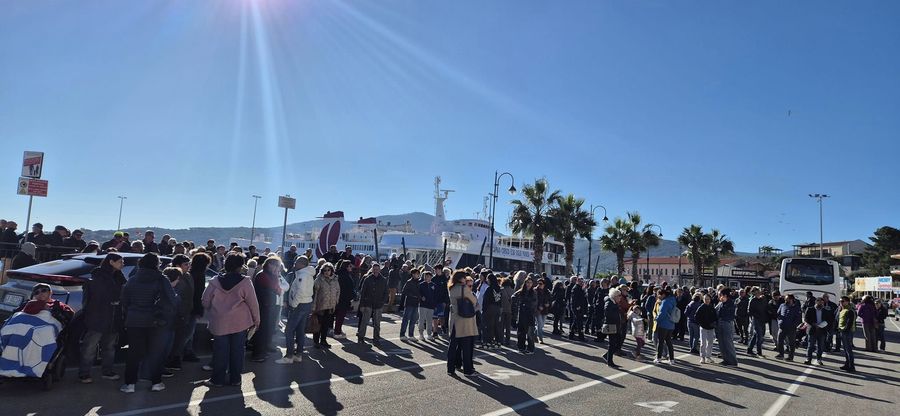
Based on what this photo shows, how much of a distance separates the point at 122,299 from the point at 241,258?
1.39m

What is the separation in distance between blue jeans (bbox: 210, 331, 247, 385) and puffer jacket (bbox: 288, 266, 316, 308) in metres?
1.77

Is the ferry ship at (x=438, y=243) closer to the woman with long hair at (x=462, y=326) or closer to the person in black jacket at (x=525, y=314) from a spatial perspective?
the person in black jacket at (x=525, y=314)

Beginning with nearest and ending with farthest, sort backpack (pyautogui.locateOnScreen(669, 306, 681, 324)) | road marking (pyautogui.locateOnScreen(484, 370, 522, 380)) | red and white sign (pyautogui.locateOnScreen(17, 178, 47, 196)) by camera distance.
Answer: road marking (pyautogui.locateOnScreen(484, 370, 522, 380)) → backpack (pyautogui.locateOnScreen(669, 306, 681, 324)) → red and white sign (pyautogui.locateOnScreen(17, 178, 47, 196))

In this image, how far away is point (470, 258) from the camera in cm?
4084

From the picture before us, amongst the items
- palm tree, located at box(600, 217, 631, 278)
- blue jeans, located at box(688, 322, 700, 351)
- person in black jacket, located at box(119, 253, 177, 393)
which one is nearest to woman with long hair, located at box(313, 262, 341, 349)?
person in black jacket, located at box(119, 253, 177, 393)

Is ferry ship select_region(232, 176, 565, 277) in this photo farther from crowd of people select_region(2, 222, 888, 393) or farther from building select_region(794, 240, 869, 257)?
building select_region(794, 240, 869, 257)

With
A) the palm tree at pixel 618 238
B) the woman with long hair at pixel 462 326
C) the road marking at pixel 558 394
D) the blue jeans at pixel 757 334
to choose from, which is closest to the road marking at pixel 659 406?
the road marking at pixel 558 394

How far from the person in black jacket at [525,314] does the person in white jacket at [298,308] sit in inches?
181

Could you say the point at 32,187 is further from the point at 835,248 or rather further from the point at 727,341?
the point at 835,248

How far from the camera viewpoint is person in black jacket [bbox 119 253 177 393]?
6500mm

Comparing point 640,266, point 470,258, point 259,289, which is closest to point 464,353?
point 259,289

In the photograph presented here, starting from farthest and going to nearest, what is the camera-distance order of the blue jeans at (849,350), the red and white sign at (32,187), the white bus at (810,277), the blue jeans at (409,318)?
the white bus at (810,277)
the blue jeans at (409,318)
the red and white sign at (32,187)
the blue jeans at (849,350)

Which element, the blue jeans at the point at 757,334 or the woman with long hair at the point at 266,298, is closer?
the woman with long hair at the point at 266,298

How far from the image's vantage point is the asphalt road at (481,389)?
20.6 ft
